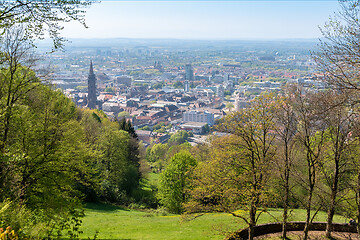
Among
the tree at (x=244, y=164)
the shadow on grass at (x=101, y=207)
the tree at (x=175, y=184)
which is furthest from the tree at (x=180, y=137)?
the tree at (x=244, y=164)

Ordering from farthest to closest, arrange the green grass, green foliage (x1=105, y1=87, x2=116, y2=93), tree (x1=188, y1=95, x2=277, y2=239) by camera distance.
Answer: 1. green foliage (x1=105, y1=87, x2=116, y2=93)
2. the green grass
3. tree (x1=188, y1=95, x2=277, y2=239)

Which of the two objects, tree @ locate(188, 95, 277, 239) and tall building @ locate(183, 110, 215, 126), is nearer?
tree @ locate(188, 95, 277, 239)

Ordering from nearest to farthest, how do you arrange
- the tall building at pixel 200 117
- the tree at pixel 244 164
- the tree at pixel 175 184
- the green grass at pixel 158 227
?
the tree at pixel 244 164 → the green grass at pixel 158 227 → the tree at pixel 175 184 → the tall building at pixel 200 117

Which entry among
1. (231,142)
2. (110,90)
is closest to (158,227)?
(231,142)

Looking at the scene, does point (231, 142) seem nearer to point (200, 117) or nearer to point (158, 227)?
point (158, 227)

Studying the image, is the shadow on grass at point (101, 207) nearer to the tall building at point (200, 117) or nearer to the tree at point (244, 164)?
the tree at point (244, 164)

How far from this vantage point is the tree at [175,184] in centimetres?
2194

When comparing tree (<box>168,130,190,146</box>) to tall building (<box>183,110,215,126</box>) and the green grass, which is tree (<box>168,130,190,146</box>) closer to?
tall building (<box>183,110,215,126</box>)

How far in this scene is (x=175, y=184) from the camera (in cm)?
2255

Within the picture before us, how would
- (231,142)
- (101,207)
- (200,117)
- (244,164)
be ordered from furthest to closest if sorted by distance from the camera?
(200,117), (101,207), (231,142), (244,164)

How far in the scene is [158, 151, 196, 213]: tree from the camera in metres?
21.9

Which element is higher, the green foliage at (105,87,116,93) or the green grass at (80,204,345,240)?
the green grass at (80,204,345,240)

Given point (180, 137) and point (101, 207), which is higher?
point (101, 207)

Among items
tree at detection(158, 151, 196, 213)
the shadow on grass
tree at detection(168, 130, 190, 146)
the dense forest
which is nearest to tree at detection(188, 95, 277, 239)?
the dense forest
